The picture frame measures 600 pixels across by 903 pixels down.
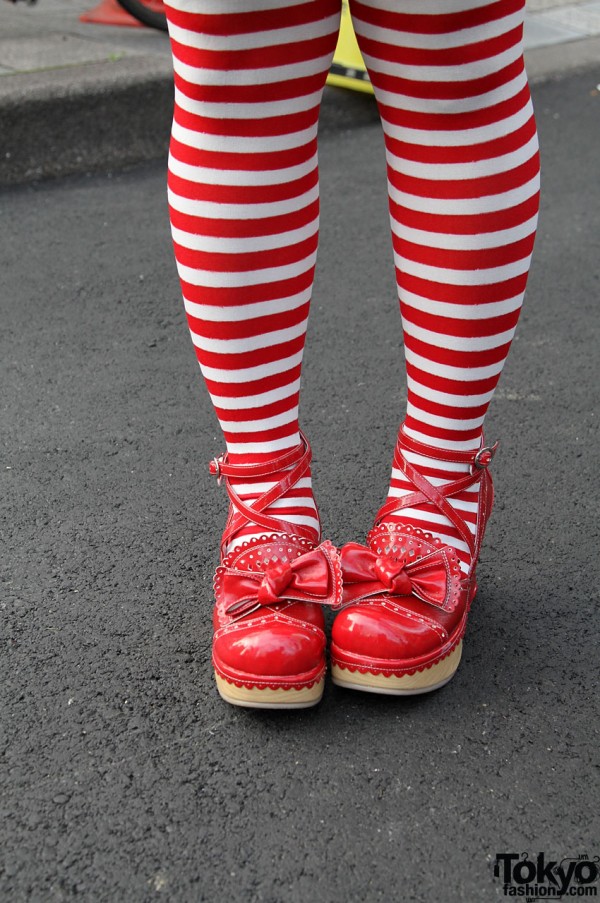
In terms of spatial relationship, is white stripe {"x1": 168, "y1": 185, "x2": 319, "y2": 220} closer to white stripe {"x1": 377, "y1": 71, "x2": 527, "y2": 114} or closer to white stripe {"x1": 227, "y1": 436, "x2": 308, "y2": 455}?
white stripe {"x1": 377, "y1": 71, "x2": 527, "y2": 114}

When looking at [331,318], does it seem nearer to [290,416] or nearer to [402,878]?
[290,416]

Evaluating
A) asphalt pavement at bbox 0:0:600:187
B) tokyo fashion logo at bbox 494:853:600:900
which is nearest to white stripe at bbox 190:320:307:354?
tokyo fashion logo at bbox 494:853:600:900

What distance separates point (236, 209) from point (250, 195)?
0.06 feet

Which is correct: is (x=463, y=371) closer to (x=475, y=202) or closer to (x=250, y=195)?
(x=475, y=202)

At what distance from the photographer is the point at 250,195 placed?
967mm

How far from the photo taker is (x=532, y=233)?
1.01 metres

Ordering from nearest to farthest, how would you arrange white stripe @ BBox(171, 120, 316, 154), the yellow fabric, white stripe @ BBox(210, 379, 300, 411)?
white stripe @ BBox(171, 120, 316, 154) < white stripe @ BBox(210, 379, 300, 411) < the yellow fabric

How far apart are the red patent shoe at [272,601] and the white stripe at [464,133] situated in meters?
0.35

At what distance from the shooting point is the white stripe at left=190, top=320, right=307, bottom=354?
1.02 metres

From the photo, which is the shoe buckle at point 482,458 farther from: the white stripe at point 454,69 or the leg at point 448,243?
the white stripe at point 454,69

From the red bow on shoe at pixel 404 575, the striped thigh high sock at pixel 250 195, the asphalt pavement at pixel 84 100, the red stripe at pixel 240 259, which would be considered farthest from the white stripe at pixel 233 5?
the asphalt pavement at pixel 84 100

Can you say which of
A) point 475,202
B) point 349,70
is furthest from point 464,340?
point 349,70

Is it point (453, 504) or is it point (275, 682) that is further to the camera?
point (453, 504)

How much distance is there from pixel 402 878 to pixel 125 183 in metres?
2.16
